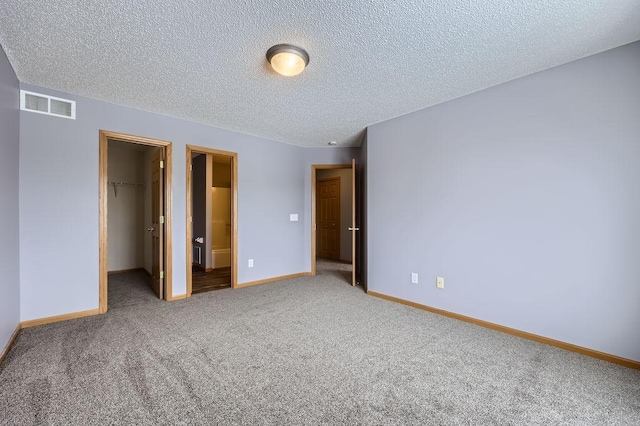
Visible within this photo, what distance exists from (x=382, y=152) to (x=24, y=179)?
4.07m

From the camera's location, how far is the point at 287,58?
2.13 metres

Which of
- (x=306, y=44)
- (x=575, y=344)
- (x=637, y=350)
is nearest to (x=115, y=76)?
(x=306, y=44)

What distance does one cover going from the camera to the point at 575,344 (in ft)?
7.59

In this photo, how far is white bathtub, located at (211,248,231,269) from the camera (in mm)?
5836

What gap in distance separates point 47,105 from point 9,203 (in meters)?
1.18

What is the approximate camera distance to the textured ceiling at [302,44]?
1726mm

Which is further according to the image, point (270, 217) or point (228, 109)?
point (270, 217)

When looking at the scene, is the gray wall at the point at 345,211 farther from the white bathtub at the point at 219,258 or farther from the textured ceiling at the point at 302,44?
the textured ceiling at the point at 302,44

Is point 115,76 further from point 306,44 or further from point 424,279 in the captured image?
point 424,279

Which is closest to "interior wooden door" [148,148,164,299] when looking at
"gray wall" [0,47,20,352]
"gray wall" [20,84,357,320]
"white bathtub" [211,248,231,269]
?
"gray wall" [20,84,357,320]

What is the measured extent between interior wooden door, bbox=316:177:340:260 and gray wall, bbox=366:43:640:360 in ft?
11.9

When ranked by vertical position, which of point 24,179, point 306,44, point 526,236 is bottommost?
point 526,236

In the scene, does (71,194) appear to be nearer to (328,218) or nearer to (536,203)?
(536,203)

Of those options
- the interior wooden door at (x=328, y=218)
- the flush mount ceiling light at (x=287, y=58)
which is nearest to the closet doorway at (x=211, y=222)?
the flush mount ceiling light at (x=287, y=58)
